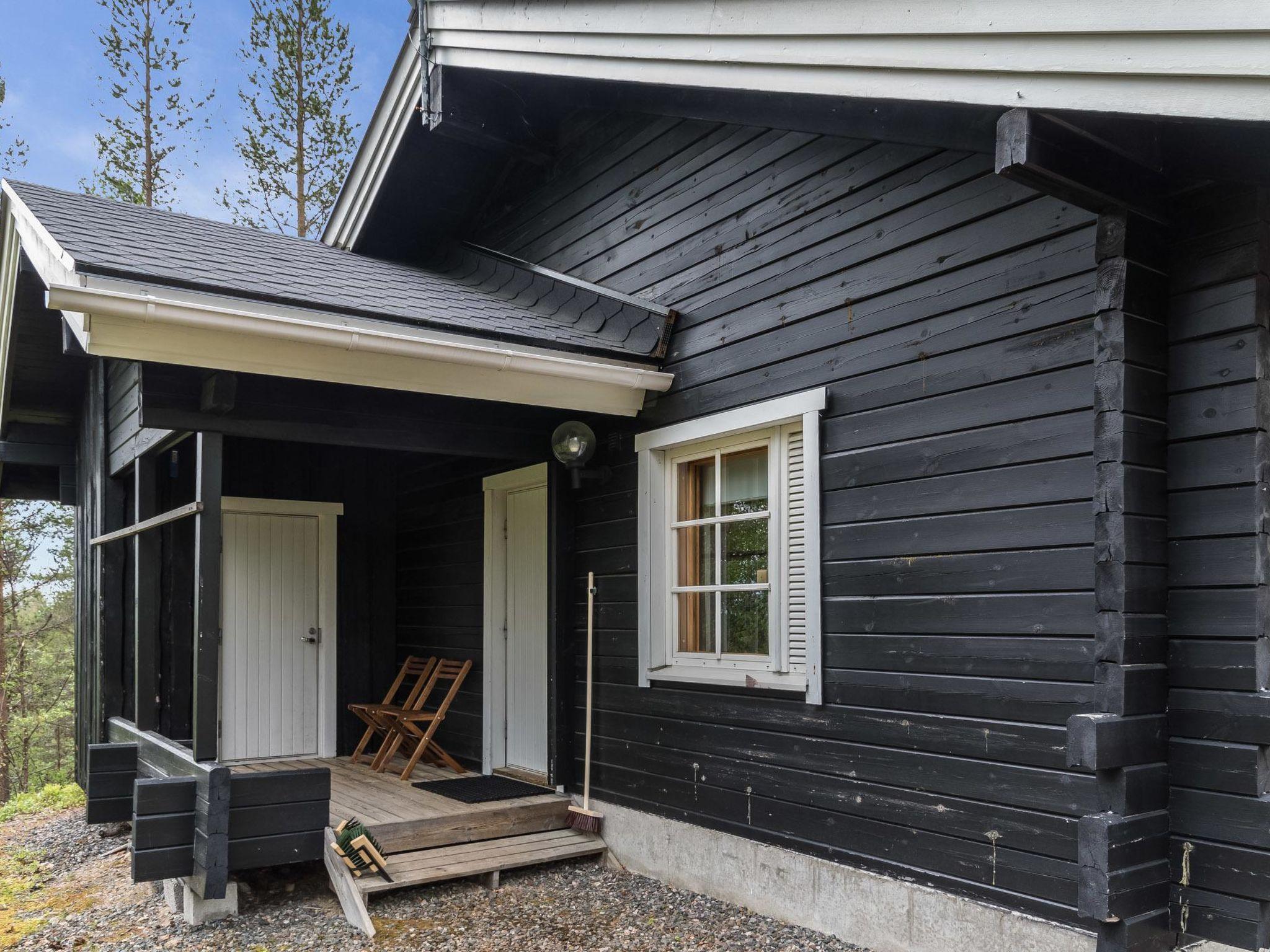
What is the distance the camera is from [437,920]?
4.10 m

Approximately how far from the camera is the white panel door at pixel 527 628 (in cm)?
581

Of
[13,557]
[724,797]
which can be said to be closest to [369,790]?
[724,797]

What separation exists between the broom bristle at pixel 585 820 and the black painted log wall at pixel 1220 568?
279 centimetres

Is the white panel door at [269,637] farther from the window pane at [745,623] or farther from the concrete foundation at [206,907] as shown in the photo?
the window pane at [745,623]

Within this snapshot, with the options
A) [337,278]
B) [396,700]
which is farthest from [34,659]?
[337,278]

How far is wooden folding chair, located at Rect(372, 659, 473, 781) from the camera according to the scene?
5551 mm

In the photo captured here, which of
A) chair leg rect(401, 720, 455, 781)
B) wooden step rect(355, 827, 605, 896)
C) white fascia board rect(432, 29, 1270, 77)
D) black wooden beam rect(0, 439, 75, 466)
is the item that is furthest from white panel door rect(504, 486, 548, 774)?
black wooden beam rect(0, 439, 75, 466)

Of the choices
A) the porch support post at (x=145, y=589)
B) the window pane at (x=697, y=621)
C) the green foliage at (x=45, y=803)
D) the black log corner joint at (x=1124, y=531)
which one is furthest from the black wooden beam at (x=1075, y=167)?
the green foliage at (x=45, y=803)

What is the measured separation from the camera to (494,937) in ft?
12.8

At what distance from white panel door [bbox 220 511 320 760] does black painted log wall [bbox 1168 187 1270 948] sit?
221 inches

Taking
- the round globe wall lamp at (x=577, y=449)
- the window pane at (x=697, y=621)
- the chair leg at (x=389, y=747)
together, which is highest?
the round globe wall lamp at (x=577, y=449)

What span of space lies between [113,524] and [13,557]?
32.3 ft

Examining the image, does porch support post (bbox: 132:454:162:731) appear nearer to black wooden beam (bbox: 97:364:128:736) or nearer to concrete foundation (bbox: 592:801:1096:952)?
black wooden beam (bbox: 97:364:128:736)

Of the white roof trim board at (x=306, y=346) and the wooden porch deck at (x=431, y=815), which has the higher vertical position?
the white roof trim board at (x=306, y=346)
